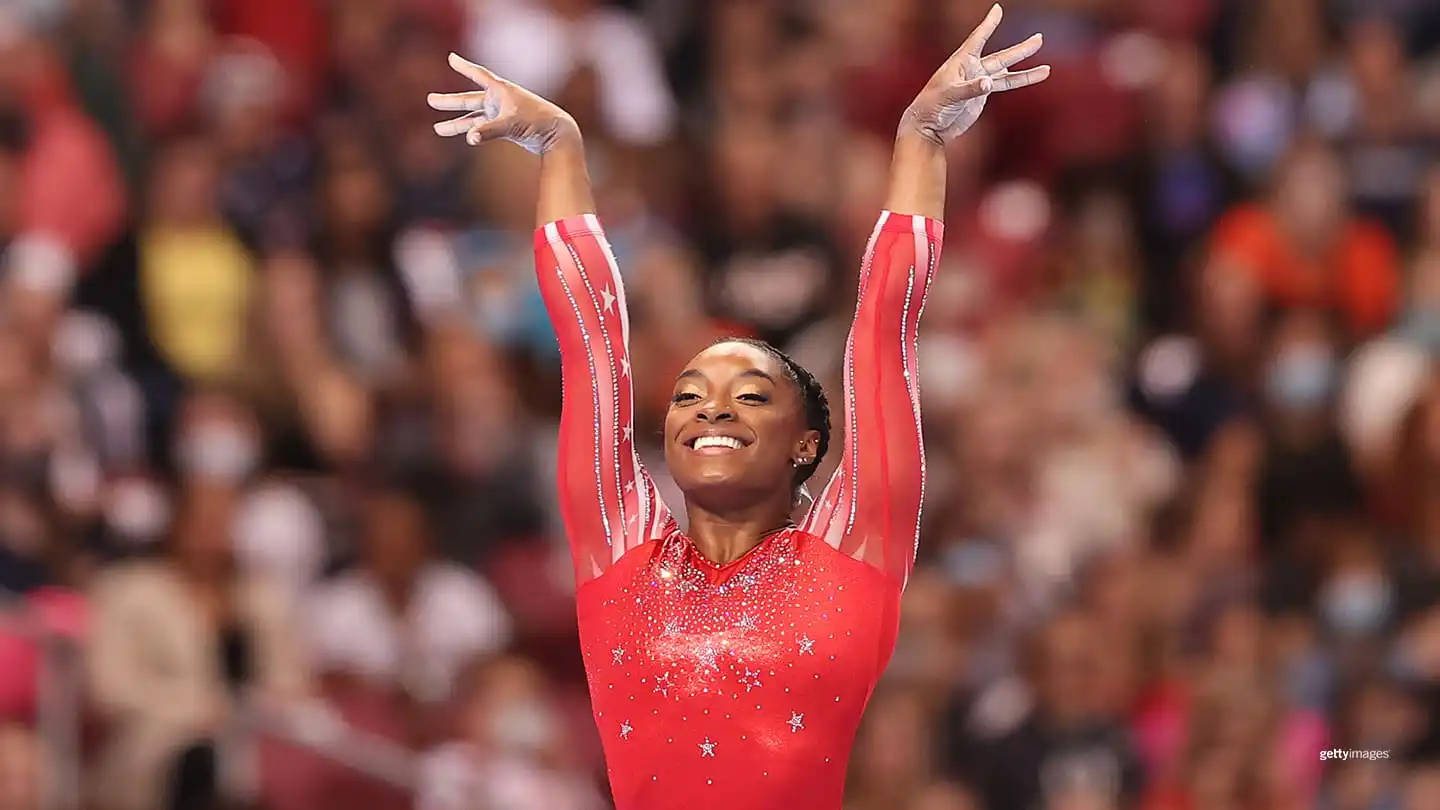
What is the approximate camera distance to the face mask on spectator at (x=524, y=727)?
811 centimetres

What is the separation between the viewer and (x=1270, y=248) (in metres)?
10.1

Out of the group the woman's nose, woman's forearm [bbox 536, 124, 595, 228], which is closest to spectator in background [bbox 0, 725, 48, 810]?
woman's forearm [bbox 536, 124, 595, 228]

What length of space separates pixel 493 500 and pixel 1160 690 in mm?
2627

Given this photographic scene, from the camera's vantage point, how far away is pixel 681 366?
8.80 m

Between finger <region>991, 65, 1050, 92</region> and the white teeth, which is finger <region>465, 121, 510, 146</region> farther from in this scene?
finger <region>991, 65, 1050, 92</region>

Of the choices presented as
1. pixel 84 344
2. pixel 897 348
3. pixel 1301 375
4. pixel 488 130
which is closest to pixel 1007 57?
pixel 897 348

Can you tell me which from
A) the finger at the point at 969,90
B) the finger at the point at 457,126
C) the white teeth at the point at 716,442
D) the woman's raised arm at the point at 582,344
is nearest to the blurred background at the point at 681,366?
the woman's raised arm at the point at 582,344

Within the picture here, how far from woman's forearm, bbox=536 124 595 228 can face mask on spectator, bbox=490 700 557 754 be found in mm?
3951

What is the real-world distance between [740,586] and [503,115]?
996 millimetres

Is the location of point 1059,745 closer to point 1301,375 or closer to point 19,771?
point 1301,375

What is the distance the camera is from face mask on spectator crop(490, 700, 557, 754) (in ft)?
26.6

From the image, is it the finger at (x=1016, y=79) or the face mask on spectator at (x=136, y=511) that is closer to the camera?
the finger at (x=1016, y=79)

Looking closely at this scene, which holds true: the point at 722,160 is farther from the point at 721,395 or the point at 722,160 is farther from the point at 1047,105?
the point at 721,395

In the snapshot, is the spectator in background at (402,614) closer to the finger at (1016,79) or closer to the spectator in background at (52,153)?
the spectator in background at (52,153)
